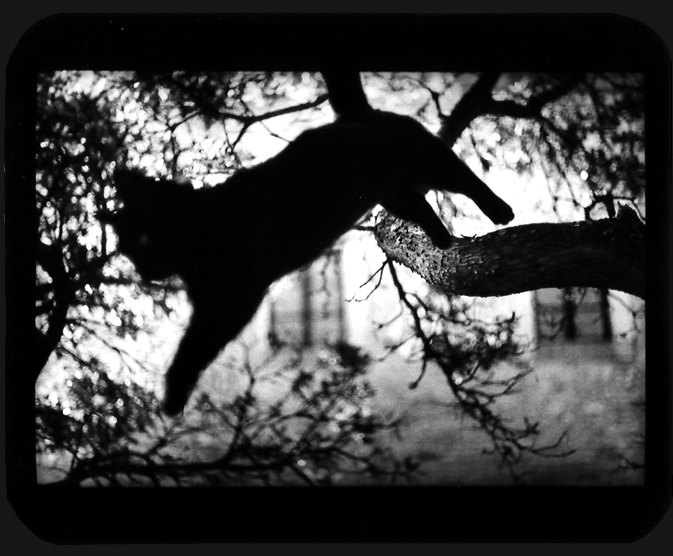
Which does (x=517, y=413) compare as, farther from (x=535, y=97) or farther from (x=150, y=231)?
(x=150, y=231)

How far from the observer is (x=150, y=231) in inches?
80.3

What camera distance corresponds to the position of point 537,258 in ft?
6.67

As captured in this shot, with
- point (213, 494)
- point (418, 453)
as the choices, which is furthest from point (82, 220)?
point (418, 453)

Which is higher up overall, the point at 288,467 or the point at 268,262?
the point at 268,262

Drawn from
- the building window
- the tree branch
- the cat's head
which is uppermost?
the tree branch


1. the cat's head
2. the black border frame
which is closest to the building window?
the cat's head

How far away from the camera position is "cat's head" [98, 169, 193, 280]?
6.67 feet

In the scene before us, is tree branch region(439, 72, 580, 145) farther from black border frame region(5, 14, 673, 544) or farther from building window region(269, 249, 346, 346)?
building window region(269, 249, 346, 346)

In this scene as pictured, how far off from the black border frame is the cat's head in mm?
277

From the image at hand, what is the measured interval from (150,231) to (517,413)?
46.0 inches

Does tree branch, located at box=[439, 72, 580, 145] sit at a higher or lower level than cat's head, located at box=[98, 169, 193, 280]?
higher
